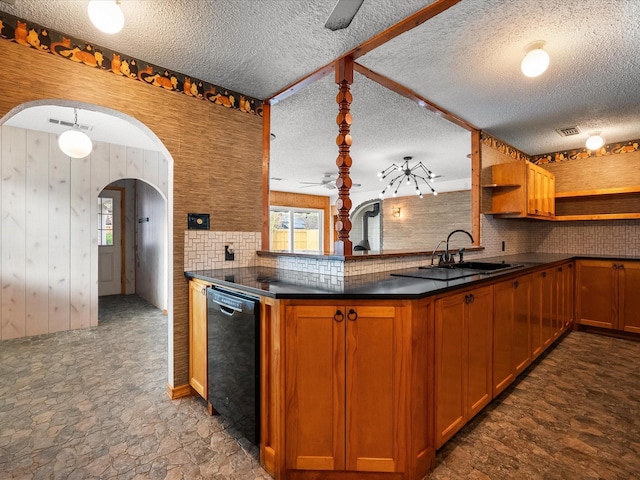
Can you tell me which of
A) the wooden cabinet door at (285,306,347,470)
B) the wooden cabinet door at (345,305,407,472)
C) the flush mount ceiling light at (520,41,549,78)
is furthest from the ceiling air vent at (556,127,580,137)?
the wooden cabinet door at (285,306,347,470)

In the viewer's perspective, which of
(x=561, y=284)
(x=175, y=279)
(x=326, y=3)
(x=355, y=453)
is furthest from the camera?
(x=561, y=284)

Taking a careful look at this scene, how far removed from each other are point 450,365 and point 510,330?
0.91 metres

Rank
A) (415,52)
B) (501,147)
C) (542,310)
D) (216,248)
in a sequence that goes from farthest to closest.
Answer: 1. (501,147)
2. (542,310)
3. (216,248)
4. (415,52)

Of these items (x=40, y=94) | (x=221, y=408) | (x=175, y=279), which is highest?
(x=40, y=94)

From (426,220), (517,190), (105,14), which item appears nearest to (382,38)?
(105,14)

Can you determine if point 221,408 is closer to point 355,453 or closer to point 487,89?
point 355,453

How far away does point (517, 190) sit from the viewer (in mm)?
3709

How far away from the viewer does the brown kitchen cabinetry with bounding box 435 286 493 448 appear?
1.61 meters

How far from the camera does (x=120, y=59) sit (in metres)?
2.08

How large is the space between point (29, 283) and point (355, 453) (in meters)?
4.23

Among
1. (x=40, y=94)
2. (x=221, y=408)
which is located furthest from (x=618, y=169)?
(x=40, y=94)

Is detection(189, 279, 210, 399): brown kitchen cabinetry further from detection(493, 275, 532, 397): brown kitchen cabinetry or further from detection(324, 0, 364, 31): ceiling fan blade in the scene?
detection(493, 275, 532, 397): brown kitchen cabinetry

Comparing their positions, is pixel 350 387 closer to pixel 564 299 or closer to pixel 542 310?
pixel 542 310

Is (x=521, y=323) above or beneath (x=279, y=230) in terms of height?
beneath
